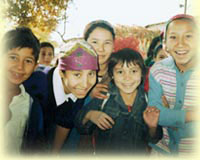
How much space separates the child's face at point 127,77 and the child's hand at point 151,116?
0.92 ft

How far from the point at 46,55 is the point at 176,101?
1.49 m

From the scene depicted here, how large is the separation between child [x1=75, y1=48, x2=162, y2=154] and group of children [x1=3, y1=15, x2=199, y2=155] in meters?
0.01

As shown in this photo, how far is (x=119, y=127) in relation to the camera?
2555 mm

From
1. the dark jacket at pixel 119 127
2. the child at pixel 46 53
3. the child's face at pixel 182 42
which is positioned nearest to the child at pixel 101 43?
the dark jacket at pixel 119 127

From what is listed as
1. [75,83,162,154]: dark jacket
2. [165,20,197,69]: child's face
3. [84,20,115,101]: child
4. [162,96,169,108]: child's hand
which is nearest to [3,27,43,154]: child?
[75,83,162,154]: dark jacket

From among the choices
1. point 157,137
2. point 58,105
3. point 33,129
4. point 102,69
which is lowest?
point 157,137

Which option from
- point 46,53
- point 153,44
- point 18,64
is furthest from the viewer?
point 153,44

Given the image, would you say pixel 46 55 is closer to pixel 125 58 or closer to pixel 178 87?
pixel 125 58

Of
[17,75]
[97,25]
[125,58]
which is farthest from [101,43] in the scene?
[17,75]

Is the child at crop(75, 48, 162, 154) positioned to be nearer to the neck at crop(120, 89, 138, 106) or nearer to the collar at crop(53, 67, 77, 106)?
the neck at crop(120, 89, 138, 106)

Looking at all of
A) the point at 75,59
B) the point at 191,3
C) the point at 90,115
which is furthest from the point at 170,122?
the point at 191,3

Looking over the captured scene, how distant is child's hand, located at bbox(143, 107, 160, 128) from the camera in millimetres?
2578

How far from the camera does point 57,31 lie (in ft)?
9.22

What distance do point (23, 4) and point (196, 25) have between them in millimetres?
1871
